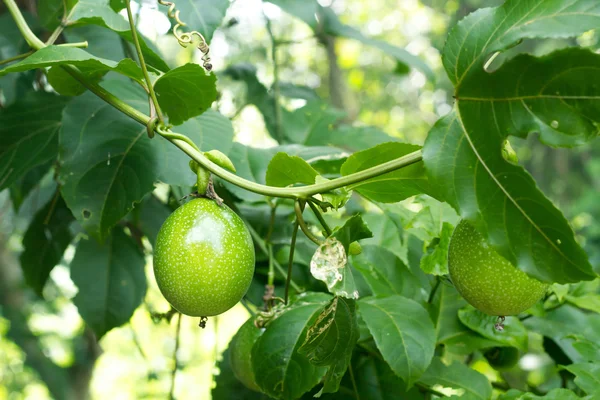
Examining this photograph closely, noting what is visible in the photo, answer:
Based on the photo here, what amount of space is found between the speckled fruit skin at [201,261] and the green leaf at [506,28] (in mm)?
378

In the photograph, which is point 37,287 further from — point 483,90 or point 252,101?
point 483,90

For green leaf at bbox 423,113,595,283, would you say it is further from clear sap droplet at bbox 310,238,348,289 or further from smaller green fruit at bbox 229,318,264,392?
smaller green fruit at bbox 229,318,264,392

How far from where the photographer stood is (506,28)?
71cm

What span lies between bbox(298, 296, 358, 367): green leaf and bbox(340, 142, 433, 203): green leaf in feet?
0.56

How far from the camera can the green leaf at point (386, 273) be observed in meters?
1.20

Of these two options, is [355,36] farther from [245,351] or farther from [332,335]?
[332,335]

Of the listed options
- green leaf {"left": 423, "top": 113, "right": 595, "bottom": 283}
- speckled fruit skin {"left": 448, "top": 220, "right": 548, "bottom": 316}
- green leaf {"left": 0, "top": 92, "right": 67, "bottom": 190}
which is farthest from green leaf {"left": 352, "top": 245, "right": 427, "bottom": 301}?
green leaf {"left": 0, "top": 92, "right": 67, "bottom": 190}

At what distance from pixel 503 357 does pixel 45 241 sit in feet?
4.05

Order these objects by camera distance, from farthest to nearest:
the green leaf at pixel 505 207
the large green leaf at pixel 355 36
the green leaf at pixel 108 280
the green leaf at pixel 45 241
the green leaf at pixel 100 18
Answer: the large green leaf at pixel 355 36, the green leaf at pixel 45 241, the green leaf at pixel 108 280, the green leaf at pixel 100 18, the green leaf at pixel 505 207

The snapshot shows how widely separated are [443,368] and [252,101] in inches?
47.8

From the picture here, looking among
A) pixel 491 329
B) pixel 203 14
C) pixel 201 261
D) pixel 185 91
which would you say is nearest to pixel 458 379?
pixel 491 329

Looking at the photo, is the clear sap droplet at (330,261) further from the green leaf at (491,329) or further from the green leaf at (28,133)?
the green leaf at (28,133)

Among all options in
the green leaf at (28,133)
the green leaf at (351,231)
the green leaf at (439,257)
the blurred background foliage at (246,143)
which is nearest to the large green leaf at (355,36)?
the blurred background foliage at (246,143)

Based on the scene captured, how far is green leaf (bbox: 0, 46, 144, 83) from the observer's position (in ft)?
2.67
